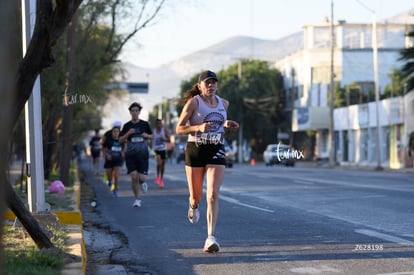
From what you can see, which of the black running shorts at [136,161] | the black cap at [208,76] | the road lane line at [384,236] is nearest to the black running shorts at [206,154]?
the black cap at [208,76]

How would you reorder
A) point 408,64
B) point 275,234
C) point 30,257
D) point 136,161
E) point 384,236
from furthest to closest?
point 408,64
point 136,161
point 275,234
point 384,236
point 30,257

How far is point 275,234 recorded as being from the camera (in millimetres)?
10633

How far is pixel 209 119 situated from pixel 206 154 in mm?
399

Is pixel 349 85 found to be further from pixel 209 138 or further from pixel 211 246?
pixel 211 246

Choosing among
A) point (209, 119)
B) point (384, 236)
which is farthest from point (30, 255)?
point (384, 236)

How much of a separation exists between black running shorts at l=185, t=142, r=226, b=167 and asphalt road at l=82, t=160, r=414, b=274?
984mm

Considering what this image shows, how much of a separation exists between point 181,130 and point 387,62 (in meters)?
70.0

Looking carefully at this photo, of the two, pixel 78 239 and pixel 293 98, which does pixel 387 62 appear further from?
pixel 78 239

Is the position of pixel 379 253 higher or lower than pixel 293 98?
lower

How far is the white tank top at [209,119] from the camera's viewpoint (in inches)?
366

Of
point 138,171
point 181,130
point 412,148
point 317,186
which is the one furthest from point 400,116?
point 181,130

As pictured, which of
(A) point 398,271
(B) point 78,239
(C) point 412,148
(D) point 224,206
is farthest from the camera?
(C) point 412,148

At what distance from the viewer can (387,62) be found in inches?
3031

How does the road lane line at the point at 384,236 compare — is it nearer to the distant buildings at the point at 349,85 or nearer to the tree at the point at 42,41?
the tree at the point at 42,41
